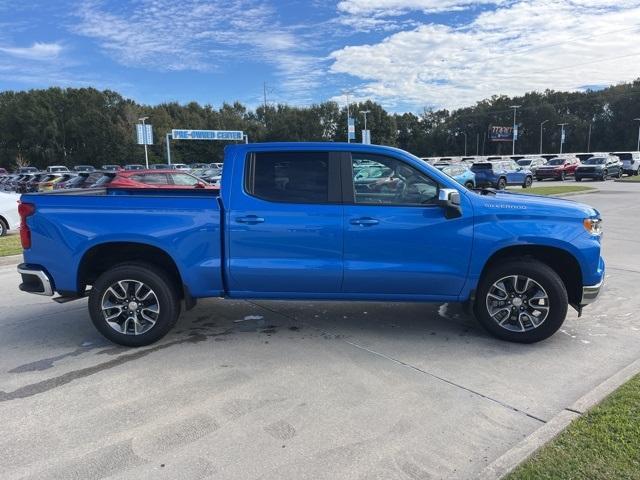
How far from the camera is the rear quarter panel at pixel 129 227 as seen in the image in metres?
4.55

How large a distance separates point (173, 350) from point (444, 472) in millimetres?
2863

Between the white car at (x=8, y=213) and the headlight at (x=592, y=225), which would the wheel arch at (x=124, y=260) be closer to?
the headlight at (x=592, y=225)

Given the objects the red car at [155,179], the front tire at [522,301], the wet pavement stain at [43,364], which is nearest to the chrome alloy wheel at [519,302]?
the front tire at [522,301]

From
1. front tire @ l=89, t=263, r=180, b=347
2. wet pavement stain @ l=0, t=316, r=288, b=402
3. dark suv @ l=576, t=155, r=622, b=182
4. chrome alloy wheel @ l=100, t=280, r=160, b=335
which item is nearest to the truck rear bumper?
front tire @ l=89, t=263, r=180, b=347

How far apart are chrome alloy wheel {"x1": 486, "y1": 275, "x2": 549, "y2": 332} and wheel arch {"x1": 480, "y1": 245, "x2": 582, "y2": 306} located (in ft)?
0.69

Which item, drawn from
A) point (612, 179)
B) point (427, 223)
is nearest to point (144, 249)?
point (427, 223)

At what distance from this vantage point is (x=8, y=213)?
13.1 m

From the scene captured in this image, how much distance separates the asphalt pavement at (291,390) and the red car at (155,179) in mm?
10354

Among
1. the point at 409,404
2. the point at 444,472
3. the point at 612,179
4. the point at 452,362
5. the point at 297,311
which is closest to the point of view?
the point at 444,472

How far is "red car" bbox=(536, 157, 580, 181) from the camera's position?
3709 centimetres

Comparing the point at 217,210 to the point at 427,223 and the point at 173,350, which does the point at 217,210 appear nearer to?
the point at 173,350

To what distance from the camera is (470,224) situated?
455cm

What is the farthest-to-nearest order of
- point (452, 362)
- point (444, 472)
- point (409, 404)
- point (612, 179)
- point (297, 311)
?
point (612, 179)
point (297, 311)
point (452, 362)
point (409, 404)
point (444, 472)

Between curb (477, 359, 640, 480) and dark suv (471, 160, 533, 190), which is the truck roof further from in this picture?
dark suv (471, 160, 533, 190)
